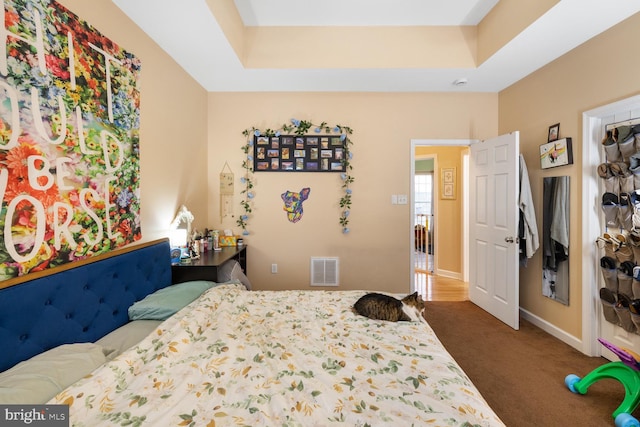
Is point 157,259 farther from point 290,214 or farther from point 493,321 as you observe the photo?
point 493,321

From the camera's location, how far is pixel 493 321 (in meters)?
2.90

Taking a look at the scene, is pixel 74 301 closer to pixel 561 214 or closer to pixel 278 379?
pixel 278 379

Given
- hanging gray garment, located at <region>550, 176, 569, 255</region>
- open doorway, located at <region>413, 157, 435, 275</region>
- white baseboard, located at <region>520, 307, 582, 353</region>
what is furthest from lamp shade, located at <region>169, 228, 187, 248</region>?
open doorway, located at <region>413, 157, 435, 275</region>

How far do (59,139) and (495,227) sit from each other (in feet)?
12.2

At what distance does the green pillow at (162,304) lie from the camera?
1.72m

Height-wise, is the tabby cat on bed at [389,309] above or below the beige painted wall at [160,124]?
below

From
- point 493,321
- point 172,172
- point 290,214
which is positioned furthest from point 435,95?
point 172,172

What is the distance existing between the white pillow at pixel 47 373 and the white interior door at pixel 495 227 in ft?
11.0

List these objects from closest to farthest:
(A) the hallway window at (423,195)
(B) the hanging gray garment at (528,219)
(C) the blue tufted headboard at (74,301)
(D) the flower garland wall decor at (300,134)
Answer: (C) the blue tufted headboard at (74,301) → (B) the hanging gray garment at (528,219) → (D) the flower garland wall decor at (300,134) → (A) the hallway window at (423,195)

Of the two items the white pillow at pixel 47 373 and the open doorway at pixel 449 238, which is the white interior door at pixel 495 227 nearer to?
the open doorway at pixel 449 238

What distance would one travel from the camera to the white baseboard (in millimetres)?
2395

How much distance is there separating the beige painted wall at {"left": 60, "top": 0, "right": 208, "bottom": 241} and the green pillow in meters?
0.56

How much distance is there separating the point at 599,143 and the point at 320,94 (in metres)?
2.74

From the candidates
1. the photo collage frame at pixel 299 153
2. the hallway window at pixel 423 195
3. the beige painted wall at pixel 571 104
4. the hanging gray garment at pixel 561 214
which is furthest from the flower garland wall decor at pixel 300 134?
the hallway window at pixel 423 195
